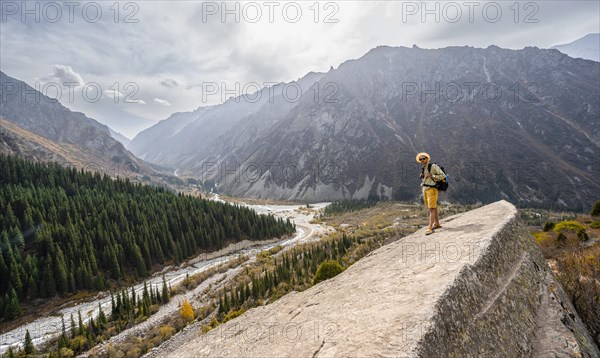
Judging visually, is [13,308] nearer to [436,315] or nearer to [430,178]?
[430,178]

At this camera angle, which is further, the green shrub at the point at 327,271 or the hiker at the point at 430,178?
the green shrub at the point at 327,271

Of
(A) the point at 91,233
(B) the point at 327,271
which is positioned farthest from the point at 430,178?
(A) the point at 91,233

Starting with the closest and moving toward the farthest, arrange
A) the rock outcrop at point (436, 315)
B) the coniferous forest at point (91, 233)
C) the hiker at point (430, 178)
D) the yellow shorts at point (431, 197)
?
the rock outcrop at point (436, 315) → the hiker at point (430, 178) → the yellow shorts at point (431, 197) → the coniferous forest at point (91, 233)

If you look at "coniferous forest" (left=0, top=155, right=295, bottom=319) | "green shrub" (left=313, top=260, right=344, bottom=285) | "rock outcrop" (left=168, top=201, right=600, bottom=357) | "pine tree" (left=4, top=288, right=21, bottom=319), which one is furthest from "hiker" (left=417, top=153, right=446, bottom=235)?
"coniferous forest" (left=0, top=155, right=295, bottom=319)

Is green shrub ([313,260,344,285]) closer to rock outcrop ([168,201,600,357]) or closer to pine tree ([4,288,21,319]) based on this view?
rock outcrop ([168,201,600,357])

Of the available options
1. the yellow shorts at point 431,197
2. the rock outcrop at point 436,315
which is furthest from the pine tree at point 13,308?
the yellow shorts at point 431,197

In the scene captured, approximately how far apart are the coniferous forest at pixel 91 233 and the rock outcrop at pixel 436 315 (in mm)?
56054

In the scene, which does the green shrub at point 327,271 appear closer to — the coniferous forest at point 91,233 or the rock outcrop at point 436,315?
the rock outcrop at point 436,315

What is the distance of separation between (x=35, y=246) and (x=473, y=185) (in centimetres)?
21714

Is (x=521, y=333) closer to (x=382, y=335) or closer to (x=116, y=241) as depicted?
(x=382, y=335)

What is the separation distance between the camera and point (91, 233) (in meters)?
57.9

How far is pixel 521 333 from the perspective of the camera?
18.8 feet

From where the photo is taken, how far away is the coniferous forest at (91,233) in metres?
46.8

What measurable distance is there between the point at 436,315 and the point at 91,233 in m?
71.5
